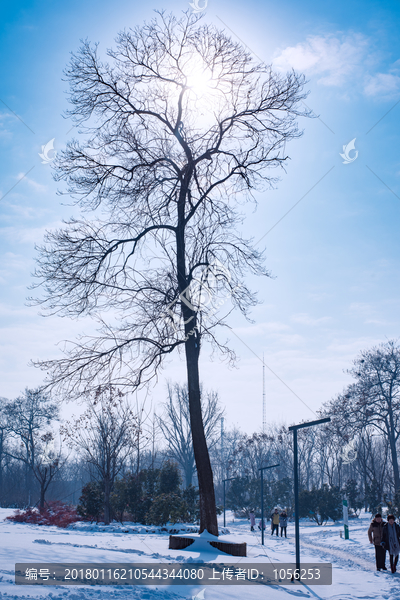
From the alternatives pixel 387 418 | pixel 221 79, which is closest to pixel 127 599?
pixel 221 79

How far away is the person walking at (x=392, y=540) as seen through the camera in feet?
37.8

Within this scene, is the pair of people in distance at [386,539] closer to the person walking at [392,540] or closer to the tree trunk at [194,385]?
the person walking at [392,540]

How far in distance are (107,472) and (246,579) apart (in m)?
14.0

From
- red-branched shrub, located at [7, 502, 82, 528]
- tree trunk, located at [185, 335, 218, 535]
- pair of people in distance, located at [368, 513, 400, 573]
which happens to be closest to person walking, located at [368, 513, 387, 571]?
pair of people in distance, located at [368, 513, 400, 573]

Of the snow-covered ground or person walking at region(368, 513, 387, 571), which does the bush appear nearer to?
the snow-covered ground

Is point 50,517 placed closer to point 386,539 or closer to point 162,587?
point 386,539

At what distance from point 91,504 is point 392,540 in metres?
14.8

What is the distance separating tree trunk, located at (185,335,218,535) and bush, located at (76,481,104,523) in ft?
38.9

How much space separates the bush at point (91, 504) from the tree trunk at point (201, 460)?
466 inches

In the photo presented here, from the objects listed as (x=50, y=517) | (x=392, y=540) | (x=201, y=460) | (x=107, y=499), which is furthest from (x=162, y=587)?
(x=50, y=517)

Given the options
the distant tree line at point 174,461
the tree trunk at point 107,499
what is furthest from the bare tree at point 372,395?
the tree trunk at point 107,499

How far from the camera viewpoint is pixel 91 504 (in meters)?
21.7

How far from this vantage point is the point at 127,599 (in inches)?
205

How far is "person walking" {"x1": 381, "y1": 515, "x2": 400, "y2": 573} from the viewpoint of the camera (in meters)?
11.5
